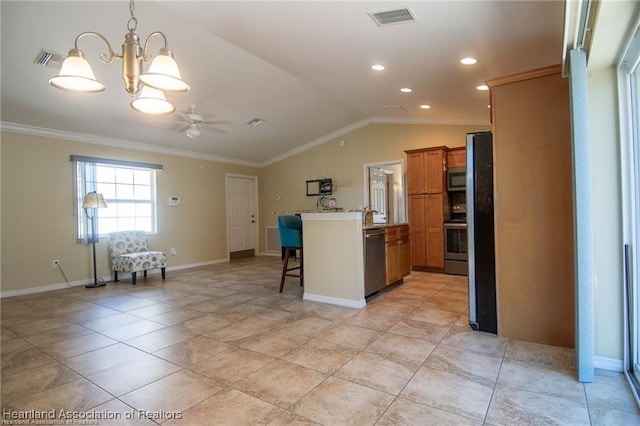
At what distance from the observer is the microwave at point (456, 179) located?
5.72 m

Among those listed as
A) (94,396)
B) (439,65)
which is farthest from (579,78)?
(94,396)

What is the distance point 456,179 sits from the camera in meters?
5.77

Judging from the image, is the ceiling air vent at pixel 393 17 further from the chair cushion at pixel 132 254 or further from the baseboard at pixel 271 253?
the baseboard at pixel 271 253

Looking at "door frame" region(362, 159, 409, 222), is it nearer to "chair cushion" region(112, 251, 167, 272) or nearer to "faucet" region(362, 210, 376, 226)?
"faucet" region(362, 210, 376, 226)

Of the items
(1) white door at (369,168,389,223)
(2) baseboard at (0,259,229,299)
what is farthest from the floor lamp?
(1) white door at (369,168,389,223)

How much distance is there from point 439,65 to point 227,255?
6.25 m

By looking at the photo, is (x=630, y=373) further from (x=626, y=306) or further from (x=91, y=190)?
(x=91, y=190)

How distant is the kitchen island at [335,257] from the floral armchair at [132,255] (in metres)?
3.07

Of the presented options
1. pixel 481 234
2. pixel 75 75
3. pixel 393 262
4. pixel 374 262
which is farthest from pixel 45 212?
pixel 481 234

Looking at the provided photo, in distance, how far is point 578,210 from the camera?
203cm

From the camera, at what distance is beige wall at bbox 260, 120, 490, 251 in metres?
6.27

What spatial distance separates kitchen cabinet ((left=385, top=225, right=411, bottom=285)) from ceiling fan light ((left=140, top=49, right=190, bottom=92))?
Answer: 10.2 feet

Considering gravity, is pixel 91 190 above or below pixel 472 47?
below

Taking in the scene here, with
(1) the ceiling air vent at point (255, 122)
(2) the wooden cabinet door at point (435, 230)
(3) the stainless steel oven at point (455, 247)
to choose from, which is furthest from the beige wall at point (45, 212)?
(3) the stainless steel oven at point (455, 247)
